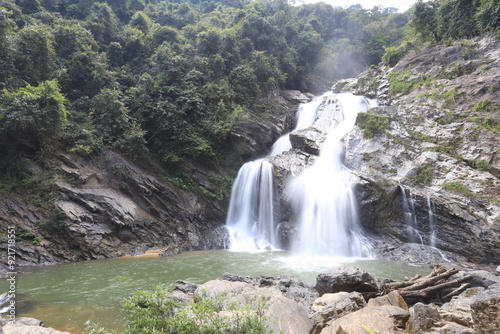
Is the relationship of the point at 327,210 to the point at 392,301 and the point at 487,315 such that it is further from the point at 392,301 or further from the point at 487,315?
the point at 487,315

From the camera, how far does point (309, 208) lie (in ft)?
50.5

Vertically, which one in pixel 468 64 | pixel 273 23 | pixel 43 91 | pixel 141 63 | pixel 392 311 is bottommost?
pixel 392 311

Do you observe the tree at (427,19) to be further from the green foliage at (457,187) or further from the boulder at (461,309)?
the boulder at (461,309)

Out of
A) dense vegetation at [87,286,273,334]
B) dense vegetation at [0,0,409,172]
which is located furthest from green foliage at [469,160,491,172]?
dense vegetation at [87,286,273,334]

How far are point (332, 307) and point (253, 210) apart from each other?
40.7ft

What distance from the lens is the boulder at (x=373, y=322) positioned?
3.67m

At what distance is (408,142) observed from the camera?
16.0m

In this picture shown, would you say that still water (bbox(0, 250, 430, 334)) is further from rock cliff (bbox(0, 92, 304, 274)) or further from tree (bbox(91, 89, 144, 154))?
tree (bbox(91, 89, 144, 154))

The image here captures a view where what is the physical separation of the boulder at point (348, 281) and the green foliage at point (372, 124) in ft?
41.8

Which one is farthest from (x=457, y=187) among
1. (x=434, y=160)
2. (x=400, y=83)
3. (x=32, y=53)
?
(x=32, y=53)

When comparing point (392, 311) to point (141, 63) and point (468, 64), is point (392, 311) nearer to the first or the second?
point (468, 64)

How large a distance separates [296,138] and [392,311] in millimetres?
15819

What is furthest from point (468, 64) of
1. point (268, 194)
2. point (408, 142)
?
point (268, 194)

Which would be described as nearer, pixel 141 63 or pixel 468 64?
pixel 468 64
